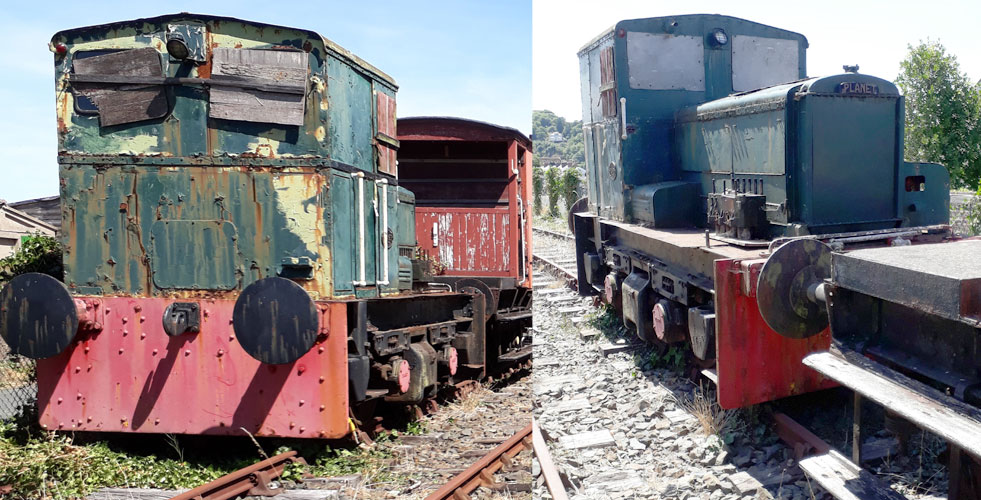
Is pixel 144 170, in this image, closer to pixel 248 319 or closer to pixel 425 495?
pixel 248 319

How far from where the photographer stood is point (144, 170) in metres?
5.21

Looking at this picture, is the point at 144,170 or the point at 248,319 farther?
the point at 144,170

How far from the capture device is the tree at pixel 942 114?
8617 millimetres

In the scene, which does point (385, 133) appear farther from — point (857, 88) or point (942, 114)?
point (942, 114)

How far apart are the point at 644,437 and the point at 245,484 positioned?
2697 mm

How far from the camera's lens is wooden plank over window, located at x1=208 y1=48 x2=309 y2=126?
5.12m

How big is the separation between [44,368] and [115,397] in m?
0.61

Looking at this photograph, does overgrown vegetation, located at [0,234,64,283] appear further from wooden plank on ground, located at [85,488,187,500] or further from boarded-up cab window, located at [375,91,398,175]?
boarded-up cab window, located at [375,91,398,175]

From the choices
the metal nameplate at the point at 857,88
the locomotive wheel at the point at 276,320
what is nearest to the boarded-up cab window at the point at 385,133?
the locomotive wheel at the point at 276,320

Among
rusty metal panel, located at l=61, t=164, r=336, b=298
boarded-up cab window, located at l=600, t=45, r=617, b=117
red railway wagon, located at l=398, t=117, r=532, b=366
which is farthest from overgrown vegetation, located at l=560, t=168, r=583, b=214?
rusty metal panel, located at l=61, t=164, r=336, b=298

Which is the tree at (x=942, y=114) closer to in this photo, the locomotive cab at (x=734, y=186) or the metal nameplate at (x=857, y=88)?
the locomotive cab at (x=734, y=186)

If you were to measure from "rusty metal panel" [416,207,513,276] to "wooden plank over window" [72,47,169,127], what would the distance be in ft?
13.5

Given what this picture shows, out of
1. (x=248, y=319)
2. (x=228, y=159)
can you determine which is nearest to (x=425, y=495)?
(x=248, y=319)

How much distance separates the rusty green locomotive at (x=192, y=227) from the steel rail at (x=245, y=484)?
0.33 m
